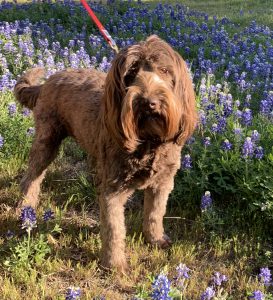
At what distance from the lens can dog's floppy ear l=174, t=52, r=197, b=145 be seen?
328cm

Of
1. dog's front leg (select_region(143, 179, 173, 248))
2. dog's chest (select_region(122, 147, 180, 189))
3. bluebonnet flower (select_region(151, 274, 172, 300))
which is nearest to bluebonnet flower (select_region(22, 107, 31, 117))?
dog's front leg (select_region(143, 179, 173, 248))

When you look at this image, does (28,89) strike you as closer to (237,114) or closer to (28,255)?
(28,255)

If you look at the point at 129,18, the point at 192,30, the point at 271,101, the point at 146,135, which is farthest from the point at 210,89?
the point at 129,18

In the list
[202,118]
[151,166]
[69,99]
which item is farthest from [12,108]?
[151,166]

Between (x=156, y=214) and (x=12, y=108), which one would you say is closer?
(x=156, y=214)

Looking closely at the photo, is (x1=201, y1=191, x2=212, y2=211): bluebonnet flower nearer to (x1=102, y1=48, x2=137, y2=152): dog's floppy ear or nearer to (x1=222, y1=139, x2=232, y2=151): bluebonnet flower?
(x1=222, y1=139, x2=232, y2=151): bluebonnet flower

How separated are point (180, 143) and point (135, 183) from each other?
53 cm

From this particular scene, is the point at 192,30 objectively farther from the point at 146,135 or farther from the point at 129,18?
the point at 146,135

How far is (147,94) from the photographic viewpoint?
10.1 ft

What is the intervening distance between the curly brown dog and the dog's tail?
10 mm

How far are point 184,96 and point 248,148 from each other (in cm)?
122

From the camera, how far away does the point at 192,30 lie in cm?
965

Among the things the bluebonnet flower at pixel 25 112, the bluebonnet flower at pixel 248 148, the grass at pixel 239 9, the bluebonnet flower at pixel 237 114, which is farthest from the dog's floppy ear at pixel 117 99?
the grass at pixel 239 9

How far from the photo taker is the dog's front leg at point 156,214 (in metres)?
4.05
